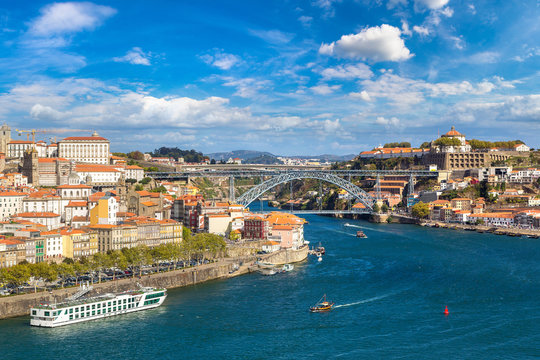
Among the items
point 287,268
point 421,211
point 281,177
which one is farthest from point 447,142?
point 287,268

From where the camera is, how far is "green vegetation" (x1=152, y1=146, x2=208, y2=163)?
101887 millimetres

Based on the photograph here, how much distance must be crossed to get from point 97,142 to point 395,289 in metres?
33.0

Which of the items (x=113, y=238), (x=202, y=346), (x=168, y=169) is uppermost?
(x=168, y=169)

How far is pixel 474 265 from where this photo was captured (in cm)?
3034

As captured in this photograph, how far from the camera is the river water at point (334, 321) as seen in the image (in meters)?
17.6

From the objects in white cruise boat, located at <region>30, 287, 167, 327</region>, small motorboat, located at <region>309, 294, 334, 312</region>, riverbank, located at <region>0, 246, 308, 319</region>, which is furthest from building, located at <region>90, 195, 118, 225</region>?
small motorboat, located at <region>309, 294, 334, 312</region>

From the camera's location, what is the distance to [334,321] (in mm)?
20406

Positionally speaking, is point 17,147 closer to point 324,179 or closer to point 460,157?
point 324,179

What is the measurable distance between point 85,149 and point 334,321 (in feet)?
115

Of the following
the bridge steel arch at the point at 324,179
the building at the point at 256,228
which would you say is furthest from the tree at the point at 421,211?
the building at the point at 256,228

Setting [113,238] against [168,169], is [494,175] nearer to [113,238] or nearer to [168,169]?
[168,169]

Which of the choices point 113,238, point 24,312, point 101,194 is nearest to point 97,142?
point 101,194

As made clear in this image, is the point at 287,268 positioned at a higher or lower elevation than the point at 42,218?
lower

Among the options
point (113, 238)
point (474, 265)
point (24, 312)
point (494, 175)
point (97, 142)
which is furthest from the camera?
point (494, 175)
